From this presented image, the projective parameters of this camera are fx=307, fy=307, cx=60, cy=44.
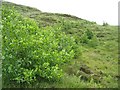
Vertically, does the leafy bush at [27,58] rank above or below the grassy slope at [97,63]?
above

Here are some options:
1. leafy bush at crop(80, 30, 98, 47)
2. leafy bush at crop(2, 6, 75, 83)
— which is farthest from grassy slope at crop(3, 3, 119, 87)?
leafy bush at crop(2, 6, 75, 83)

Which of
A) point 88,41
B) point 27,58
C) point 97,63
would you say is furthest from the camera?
point 88,41

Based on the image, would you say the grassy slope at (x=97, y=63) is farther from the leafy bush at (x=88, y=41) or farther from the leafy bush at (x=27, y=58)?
the leafy bush at (x=27, y=58)

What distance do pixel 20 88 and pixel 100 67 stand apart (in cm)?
965

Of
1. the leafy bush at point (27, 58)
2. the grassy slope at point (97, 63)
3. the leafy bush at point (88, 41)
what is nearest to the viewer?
the leafy bush at point (27, 58)

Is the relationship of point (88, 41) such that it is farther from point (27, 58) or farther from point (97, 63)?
point (27, 58)

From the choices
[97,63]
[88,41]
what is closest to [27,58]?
[97,63]

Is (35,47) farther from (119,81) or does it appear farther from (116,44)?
(116,44)

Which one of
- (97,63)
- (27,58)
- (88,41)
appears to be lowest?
(97,63)

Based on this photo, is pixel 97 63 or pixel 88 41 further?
pixel 88 41

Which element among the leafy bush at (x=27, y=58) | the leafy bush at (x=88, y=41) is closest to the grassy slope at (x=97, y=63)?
the leafy bush at (x=88, y=41)

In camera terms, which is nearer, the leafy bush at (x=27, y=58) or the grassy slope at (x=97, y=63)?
the leafy bush at (x=27, y=58)

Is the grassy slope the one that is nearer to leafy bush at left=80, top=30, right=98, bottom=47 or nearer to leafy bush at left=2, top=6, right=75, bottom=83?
leafy bush at left=80, top=30, right=98, bottom=47

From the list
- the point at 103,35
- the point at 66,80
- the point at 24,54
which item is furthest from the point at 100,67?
the point at 103,35
